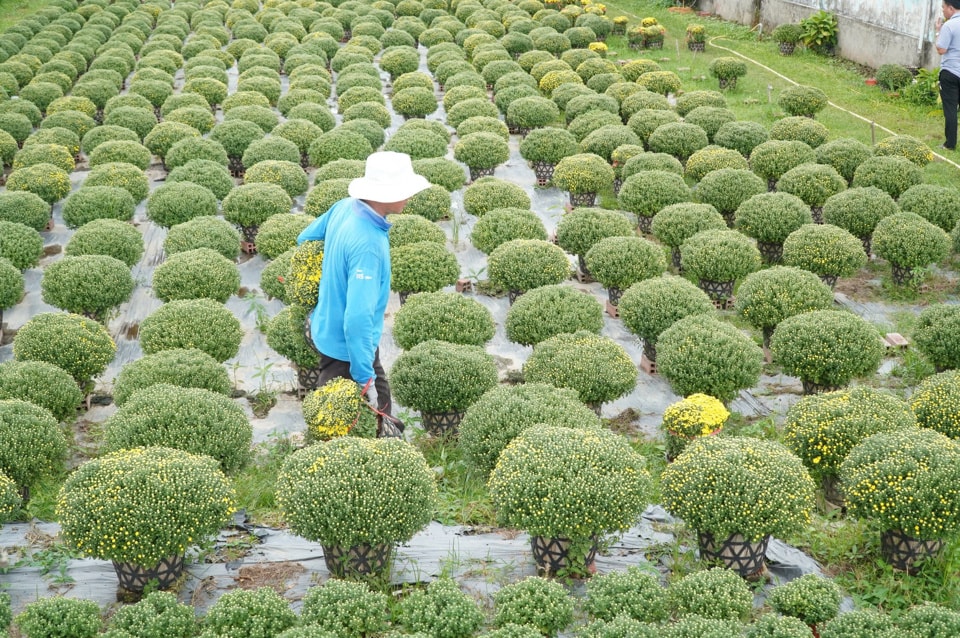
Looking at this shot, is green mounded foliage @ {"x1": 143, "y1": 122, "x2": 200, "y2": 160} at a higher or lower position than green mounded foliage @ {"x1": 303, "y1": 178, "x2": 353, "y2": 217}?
higher

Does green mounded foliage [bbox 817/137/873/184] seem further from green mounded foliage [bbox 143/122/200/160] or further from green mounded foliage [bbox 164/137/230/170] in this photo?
green mounded foliage [bbox 143/122/200/160]

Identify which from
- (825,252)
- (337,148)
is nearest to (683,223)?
(825,252)

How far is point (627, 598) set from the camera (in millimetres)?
5711

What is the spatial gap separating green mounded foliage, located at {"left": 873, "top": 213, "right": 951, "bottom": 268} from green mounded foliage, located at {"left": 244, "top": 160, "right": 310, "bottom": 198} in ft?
29.1

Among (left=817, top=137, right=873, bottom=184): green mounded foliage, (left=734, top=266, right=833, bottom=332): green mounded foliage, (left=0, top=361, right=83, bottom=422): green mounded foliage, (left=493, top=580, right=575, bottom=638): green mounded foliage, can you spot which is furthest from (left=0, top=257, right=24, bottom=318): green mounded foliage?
(left=817, top=137, right=873, bottom=184): green mounded foliage

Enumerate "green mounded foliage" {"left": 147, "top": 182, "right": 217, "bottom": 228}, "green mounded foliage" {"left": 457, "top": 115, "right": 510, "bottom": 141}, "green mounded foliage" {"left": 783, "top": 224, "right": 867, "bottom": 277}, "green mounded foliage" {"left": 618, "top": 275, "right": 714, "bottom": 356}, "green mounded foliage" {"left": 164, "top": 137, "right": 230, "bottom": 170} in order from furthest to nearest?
"green mounded foliage" {"left": 457, "top": 115, "right": 510, "bottom": 141} → "green mounded foliage" {"left": 164, "top": 137, "right": 230, "bottom": 170} → "green mounded foliage" {"left": 147, "top": 182, "right": 217, "bottom": 228} → "green mounded foliage" {"left": 783, "top": 224, "right": 867, "bottom": 277} → "green mounded foliage" {"left": 618, "top": 275, "right": 714, "bottom": 356}

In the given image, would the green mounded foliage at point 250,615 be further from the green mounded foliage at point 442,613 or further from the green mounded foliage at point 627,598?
the green mounded foliage at point 627,598

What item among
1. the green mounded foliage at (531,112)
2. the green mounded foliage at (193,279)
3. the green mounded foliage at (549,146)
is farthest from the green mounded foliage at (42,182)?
the green mounded foliage at (531,112)

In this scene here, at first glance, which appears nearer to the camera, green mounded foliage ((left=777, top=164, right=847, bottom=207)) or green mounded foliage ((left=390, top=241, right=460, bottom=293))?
green mounded foliage ((left=390, top=241, right=460, bottom=293))

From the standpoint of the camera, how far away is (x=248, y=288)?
40.0ft

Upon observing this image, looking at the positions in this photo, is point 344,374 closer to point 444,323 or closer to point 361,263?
point 361,263

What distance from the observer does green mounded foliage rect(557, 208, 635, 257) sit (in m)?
11.6

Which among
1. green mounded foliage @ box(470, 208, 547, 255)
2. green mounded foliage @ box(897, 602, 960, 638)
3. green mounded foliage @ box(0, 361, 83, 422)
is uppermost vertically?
green mounded foliage @ box(470, 208, 547, 255)

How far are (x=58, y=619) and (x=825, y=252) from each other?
9.27 metres
